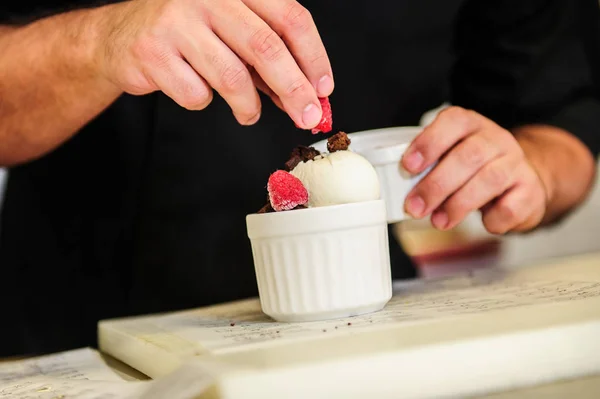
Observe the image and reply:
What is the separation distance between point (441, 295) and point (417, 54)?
60cm

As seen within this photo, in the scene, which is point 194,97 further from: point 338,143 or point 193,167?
point 193,167

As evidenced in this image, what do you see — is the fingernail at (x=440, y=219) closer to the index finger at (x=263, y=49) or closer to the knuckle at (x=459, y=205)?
the knuckle at (x=459, y=205)

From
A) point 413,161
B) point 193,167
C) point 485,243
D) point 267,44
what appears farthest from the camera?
point 485,243

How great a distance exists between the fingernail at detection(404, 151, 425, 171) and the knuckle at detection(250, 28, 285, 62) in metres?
0.25

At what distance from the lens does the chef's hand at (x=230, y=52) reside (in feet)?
2.39

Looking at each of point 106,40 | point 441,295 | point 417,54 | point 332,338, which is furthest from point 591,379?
point 417,54

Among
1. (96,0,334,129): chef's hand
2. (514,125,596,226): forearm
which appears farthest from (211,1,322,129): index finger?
(514,125,596,226): forearm

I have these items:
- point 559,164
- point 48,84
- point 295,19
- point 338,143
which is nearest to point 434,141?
point 338,143

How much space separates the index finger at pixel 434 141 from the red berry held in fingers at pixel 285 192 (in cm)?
19

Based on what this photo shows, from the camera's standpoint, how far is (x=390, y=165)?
90cm

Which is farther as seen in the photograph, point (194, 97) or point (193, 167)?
point (193, 167)

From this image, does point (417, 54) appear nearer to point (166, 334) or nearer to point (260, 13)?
point (260, 13)

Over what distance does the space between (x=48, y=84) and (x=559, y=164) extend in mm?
793

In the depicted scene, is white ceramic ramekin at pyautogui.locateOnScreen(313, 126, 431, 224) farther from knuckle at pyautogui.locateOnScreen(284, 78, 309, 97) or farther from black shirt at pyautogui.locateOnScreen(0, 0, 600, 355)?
black shirt at pyautogui.locateOnScreen(0, 0, 600, 355)
